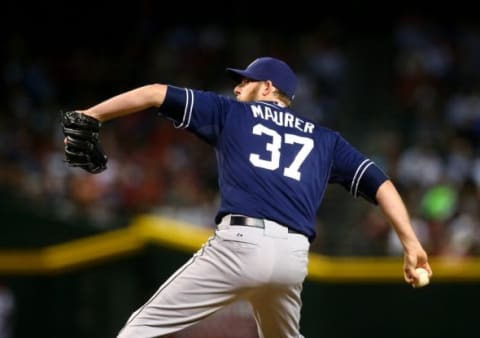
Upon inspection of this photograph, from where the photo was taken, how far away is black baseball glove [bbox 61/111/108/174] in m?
4.70

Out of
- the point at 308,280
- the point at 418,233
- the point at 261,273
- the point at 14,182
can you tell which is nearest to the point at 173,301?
the point at 261,273

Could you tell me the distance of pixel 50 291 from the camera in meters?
10.4

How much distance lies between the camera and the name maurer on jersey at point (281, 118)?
4.96 m

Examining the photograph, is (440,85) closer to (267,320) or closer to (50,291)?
(50,291)

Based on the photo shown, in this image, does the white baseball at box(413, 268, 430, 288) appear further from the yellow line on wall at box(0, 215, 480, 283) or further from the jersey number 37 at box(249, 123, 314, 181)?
the yellow line on wall at box(0, 215, 480, 283)

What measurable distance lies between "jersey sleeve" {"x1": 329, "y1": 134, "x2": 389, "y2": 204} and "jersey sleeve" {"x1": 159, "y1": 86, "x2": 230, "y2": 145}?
0.59 meters

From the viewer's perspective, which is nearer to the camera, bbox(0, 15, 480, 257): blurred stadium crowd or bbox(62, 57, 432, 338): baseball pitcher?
bbox(62, 57, 432, 338): baseball pitcher

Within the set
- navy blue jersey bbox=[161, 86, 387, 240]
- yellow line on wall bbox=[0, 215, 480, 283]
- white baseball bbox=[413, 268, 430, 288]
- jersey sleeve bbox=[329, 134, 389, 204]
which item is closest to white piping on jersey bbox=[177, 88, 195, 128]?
navy blue jersey bbox=[161, 86, 387, 240]

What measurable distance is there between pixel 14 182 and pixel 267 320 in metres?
7.55

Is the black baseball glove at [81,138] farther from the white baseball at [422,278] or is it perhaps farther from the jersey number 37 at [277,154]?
the white baseball at [422,278]

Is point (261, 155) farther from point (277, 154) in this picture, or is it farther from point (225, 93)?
point (225, 93)

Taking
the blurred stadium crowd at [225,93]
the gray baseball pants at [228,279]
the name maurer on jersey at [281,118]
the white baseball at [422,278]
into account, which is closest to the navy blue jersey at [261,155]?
the name maurer on jersey at [281,118]

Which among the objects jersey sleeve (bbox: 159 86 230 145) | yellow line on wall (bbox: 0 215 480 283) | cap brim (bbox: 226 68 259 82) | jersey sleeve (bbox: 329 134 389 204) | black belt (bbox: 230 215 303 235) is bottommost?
yellow line on wall (bbox: 0 215 480 283)

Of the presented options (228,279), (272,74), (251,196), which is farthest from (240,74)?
(228,279)
